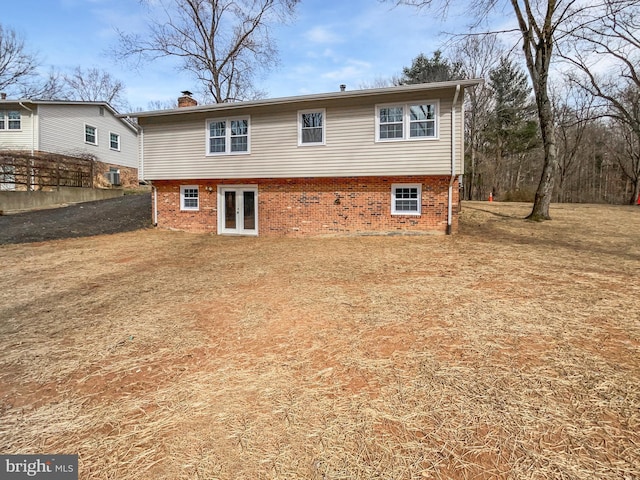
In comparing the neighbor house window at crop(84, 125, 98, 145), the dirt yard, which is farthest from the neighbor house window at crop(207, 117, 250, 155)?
the neighbor house window at crop(84, 125, 98, 145)

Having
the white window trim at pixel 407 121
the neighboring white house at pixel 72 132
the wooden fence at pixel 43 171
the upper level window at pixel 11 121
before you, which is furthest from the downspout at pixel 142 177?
the upper level window at pixel 11 121

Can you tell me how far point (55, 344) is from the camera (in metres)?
3.59

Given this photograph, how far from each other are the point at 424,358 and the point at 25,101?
25633 mm

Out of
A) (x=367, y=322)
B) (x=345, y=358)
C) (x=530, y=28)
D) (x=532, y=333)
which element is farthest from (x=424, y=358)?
(x=530, y=28)

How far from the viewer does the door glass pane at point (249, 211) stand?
12.4 metres

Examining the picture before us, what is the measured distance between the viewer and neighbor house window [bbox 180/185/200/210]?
516 inches

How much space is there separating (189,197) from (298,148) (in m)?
4.99

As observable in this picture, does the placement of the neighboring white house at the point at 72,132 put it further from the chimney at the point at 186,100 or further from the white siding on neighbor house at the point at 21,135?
the chimney at the point at 186,100

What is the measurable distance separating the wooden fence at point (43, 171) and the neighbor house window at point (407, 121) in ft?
52.9

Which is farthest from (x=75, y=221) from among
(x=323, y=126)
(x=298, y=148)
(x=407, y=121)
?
(x=407, y=121)

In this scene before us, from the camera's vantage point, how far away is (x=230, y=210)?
500 inches

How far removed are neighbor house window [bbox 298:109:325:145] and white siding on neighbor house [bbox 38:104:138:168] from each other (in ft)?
49.9

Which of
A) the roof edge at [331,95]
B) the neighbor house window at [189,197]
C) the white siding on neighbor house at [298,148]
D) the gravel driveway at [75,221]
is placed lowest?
the gravel driveway at [75,221]

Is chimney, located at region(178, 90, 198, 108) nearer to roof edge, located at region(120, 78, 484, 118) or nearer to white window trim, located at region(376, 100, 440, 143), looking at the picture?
roof edge, located at region(120, 78, 484, 118)
